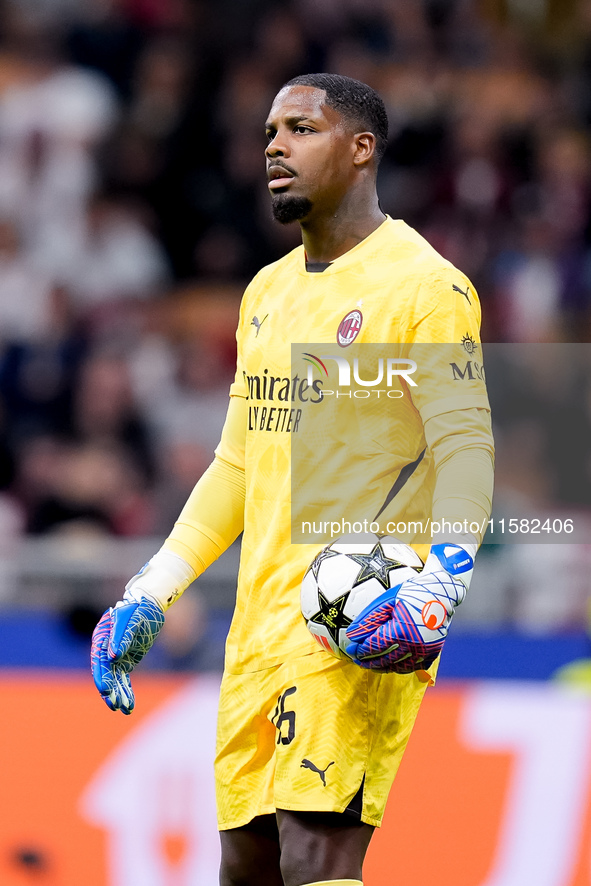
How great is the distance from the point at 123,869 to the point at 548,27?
28.0 ft

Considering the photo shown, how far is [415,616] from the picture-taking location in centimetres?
265

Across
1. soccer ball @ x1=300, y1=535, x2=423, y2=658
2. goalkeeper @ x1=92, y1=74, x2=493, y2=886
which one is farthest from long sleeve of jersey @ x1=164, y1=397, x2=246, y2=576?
soccer ball @ x1=300, y1=535, x2=423, y2=658

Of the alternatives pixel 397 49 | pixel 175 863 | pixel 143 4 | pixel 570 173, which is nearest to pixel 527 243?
pixel 570 173

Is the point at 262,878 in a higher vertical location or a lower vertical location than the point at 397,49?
lower

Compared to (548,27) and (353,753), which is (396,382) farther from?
(548,27)

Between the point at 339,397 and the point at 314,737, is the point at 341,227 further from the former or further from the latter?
the point at 314,737

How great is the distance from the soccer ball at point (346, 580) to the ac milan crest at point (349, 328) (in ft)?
1.58

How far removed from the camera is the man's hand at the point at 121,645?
312cm

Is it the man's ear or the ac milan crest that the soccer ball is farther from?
the man's ear

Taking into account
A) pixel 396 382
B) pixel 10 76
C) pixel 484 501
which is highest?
pixel 10 76

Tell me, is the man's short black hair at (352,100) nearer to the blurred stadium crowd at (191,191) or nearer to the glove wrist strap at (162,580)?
the glove wrist strap at (162,580)

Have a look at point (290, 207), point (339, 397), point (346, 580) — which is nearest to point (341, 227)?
point (290, 207)

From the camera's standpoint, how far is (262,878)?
3215 mm

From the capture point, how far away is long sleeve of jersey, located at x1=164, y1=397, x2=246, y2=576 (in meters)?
3.44
